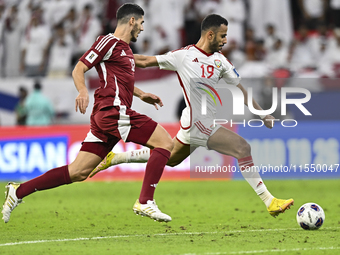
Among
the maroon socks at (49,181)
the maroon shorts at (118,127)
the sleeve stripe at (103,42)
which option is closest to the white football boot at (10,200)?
the maroon socks at (49,181)

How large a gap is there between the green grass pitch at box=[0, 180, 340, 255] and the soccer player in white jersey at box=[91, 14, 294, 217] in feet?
2.48

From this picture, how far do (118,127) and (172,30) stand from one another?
9857 millimetres

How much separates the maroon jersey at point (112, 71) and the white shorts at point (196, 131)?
99cm

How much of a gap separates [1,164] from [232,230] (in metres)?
7.51

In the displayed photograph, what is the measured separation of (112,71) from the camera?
5859 mm

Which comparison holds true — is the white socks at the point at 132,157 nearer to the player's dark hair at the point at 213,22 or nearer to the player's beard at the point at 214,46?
the player's beard at the point at 214,46

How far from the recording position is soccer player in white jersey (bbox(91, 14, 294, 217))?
21.4ft

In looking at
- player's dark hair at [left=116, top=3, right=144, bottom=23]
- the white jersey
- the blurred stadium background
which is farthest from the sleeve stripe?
the blurred stadium background

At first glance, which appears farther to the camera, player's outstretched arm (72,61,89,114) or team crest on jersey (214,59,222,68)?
team crest on jersey (214,59,222,68)

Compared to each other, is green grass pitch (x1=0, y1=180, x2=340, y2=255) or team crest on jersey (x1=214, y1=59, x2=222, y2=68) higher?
team crest on jersey (x1=214, y1=59, x2=222, y2=68)

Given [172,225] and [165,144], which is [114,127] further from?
[172,225]

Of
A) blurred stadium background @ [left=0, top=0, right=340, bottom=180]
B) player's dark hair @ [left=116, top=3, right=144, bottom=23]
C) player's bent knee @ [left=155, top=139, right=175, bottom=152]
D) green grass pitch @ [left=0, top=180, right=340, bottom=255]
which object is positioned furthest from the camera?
blurred stadium background @ [left=0, top=0, right=340, bottom=180]

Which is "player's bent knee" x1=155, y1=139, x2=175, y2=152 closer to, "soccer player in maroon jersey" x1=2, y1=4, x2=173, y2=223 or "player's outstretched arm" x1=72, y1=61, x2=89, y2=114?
"soccer player in maroon jersey" x1=2, y1=4, x2=173, y2=223

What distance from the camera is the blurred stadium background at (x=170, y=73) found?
481 inches
